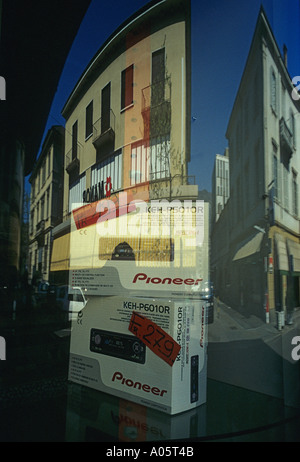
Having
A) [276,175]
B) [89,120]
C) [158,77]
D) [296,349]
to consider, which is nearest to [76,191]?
[89,120]

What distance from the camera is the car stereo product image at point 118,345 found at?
156 cm

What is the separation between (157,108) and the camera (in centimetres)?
182

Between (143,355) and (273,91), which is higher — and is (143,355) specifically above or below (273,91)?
below

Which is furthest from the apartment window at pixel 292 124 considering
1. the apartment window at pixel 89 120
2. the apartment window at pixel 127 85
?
the apartment window at pixel 89 120

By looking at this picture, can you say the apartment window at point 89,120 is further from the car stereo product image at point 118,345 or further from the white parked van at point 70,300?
the car stereo product image at point 118,345

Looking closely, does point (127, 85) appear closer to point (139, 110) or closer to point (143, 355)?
point (139, 110)

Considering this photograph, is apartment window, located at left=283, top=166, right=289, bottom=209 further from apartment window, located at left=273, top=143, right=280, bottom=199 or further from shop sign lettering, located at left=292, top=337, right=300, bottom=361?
shop sign lettering, located at left=292, top=337, right=300, bottom=361

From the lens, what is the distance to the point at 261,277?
5.53ft

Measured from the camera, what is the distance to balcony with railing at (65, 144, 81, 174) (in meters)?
1.95

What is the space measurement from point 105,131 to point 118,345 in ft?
3.96

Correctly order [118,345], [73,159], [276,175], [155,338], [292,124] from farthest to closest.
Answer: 1. [73,159]
2. [292,124]
3. [276,175]
4. [118,345]
5. [155,338]

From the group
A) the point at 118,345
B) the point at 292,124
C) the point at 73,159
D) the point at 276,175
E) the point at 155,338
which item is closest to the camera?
the point at 155,338

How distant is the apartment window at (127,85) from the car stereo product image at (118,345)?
4.26ft
